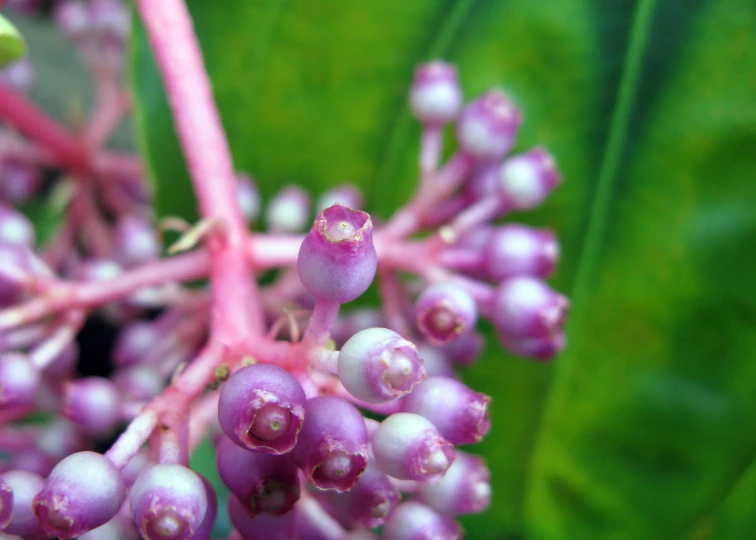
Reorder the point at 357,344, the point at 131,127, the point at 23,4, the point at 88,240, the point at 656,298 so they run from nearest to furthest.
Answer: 1. the point at 357,344
2. the point at 656,298
3. the point at 88,240
4. the point at 23,4
5. the point at 131,127

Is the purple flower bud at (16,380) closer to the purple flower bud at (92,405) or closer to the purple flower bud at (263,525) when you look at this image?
the purple flower bud at (92,405)

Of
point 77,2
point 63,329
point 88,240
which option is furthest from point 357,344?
point 77,2

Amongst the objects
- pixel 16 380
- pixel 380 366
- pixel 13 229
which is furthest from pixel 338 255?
pixel 13 229

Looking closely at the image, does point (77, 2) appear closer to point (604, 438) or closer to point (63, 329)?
point (63, 329)

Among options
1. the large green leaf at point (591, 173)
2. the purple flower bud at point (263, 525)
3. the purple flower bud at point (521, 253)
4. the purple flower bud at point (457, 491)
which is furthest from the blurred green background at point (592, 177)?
the purple flower bud at point (263, 525)

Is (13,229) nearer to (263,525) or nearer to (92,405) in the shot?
(92,405)
